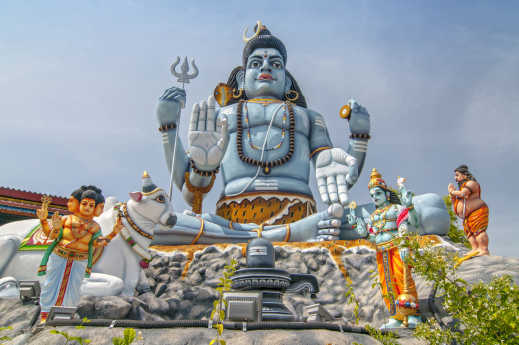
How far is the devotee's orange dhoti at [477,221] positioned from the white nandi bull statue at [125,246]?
313cm

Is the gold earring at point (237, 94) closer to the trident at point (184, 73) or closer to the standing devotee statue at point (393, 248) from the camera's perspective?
the trident at point (184, 73)

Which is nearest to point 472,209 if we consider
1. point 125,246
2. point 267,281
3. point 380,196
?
point 380,196

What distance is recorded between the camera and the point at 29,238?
482 centimetres

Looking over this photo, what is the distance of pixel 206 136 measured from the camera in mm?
7121

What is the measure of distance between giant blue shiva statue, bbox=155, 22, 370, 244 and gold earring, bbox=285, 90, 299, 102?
20 centimetres

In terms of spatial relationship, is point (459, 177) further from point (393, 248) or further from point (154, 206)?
point (154, 206)

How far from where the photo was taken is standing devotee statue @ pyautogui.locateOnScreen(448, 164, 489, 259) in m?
4.54

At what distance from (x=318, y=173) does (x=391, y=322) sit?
3824 millimetres

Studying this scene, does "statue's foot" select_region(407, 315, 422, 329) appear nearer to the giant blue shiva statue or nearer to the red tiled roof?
the giant blue shiva statue

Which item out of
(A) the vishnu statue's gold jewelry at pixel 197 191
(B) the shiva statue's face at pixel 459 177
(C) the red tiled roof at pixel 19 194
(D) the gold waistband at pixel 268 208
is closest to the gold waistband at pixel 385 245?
(B) the shiva statue's face at pixel 459 177

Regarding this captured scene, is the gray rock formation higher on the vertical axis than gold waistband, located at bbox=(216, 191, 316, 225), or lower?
lower

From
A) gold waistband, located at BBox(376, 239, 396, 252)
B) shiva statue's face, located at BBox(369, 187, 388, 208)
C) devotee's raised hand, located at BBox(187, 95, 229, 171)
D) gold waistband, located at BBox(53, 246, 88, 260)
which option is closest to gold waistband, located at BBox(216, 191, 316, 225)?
devotee's raised hand, located at BBox(187, 95, 229, 171)

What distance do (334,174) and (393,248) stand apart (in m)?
3.21

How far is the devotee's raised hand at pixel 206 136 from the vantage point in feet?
23.2
